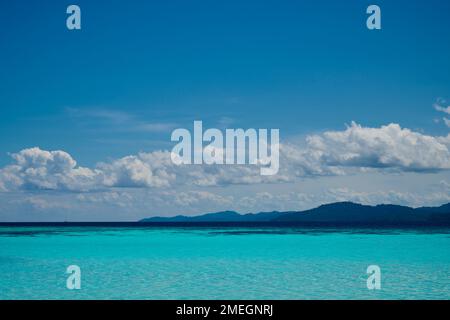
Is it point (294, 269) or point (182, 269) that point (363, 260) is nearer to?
point (294, 269)

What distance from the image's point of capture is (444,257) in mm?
20703

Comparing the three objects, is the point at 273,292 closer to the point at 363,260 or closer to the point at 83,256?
the point at 363,260

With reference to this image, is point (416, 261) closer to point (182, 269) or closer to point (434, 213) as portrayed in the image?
point (182, 269)

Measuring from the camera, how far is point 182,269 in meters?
17.3

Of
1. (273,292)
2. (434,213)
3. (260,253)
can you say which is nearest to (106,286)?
(273,292)

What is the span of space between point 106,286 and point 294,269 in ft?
22.3

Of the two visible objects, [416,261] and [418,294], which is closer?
[418,294]

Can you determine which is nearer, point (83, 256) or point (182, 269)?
point (182, 269)

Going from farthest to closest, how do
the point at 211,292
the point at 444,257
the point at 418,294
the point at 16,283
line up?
1. the point at 444,257
2. the point at 16,283
3. the point at 211,292
4. the point at 418,294
